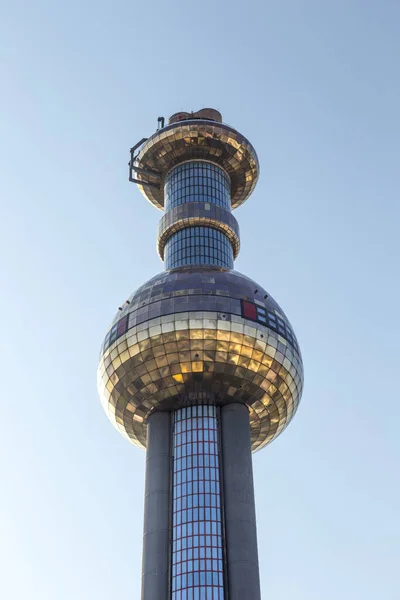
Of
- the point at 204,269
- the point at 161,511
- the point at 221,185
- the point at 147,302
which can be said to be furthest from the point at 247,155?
the point at 161,511

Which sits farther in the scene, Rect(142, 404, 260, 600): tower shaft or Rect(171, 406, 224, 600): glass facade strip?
Rect(142, 404, 260, 600): tower shaft

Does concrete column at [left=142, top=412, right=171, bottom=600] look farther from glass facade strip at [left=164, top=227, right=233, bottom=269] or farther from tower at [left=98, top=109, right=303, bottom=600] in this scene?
glass facade strip at [left=164, top=227, right=233, bottom=269]

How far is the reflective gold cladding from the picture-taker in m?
61.6

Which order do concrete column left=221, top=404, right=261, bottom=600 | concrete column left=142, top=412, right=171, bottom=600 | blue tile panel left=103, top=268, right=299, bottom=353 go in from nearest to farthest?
concrete column left=221, top=404, right=261, bottom=600 < concrete column left=142, top=412, right=171, bottom=600 < blue tile panel left=103, top=268, right=299, bottom=353

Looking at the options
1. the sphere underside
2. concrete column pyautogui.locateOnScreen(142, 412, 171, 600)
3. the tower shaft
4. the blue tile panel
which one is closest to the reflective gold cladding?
the sphere underside

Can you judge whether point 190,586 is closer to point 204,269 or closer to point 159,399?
point 159,399

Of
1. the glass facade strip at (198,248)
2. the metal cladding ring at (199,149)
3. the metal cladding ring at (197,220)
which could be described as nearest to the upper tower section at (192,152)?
the metal cladding ring at (199,149)

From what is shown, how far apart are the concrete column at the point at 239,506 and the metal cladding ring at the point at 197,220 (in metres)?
22.7

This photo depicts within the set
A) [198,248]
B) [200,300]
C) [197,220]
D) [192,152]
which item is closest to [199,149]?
[192,152]

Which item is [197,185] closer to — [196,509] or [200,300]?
[200,300]

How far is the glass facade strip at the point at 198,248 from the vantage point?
245ft

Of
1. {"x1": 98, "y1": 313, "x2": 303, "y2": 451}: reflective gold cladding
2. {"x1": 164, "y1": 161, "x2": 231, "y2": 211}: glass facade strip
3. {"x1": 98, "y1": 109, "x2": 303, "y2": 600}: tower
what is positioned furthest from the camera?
{"x1": 164, "y1": 161, "x2": 231, "y2": 211}: glass facade strip

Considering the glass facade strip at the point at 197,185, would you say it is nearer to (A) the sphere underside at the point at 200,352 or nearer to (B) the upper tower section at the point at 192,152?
(B) the upper tower section at the point at 192,152

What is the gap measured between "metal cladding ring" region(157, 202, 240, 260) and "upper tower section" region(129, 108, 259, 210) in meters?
7.77
